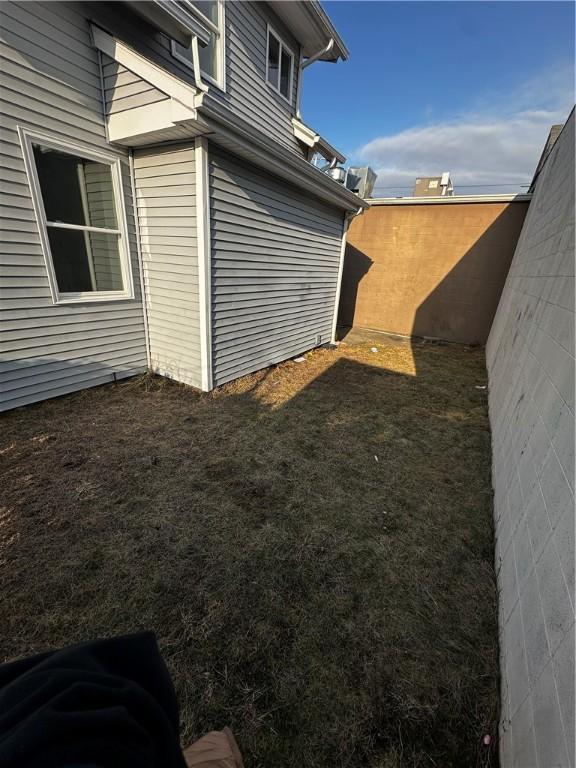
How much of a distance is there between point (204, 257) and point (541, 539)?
12.5 ft

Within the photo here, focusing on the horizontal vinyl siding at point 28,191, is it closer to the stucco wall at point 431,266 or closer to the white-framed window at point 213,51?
the white-framed window at point 213,51

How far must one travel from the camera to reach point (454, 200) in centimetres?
768

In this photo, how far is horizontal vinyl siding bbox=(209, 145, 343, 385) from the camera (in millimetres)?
4000

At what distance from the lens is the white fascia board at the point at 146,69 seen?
9.47 ft

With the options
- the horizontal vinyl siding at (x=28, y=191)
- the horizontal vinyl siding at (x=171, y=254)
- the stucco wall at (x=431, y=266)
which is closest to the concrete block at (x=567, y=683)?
the horizontal vinyl siding at (x=171, y=254)

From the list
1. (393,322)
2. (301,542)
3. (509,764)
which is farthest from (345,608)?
(393,322)

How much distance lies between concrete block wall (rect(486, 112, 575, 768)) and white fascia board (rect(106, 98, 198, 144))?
11.4ft

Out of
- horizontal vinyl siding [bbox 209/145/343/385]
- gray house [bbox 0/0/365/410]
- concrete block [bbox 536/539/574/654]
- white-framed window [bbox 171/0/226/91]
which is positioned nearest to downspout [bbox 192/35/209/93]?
gray house [bbox 0/0/365/410]

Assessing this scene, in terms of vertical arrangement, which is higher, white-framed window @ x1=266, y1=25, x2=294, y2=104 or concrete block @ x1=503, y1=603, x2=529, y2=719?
white-framed window @ x1=266, y1=25, x2=294, y2=104

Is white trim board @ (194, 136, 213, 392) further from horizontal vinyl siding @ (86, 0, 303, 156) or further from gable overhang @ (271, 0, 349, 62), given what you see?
gable overhang @ (271, 0, 349, 62)

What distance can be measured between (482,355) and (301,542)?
23.1 feet

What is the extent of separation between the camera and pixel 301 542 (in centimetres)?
226

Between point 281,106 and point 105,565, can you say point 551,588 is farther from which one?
point 281,106

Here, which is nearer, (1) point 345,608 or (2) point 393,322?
(1) point 345,608
